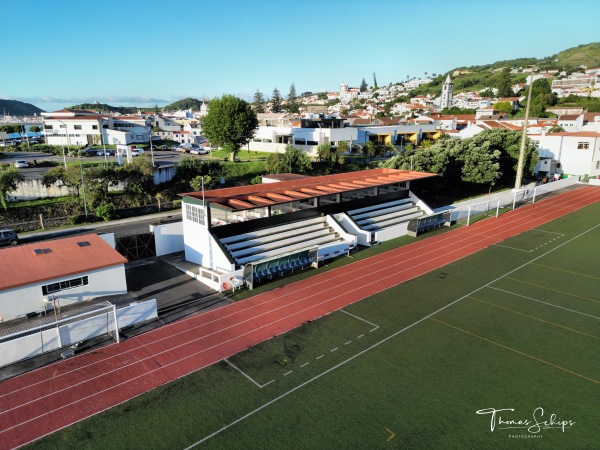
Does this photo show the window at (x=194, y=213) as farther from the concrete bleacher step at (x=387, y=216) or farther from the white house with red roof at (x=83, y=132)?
the white house with red roof at (x=83, y=132)

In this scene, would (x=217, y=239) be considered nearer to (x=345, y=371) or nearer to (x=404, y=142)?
(x=345, y=371)

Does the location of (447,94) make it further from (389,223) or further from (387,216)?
(389,223)

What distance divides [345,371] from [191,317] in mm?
6736

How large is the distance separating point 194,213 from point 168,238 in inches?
121

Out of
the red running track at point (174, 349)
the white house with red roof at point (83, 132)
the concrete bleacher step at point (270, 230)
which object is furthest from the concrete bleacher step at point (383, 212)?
the white house with red roof at point (83, 132)

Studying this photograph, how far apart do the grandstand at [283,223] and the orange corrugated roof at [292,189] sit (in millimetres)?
51

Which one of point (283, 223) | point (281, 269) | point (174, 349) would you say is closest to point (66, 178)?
point (283, 223)

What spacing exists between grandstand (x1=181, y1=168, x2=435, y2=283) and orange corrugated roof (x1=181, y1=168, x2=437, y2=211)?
5cm

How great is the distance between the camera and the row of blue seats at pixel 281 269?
18969mm

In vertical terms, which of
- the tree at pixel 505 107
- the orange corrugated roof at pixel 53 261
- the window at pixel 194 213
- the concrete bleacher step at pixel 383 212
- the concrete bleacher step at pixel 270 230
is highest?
the tree at pixel 505 107

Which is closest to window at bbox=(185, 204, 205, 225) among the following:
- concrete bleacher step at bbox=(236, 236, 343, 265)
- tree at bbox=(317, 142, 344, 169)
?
concrete bleacher step at bbox=(236, 236, 343, 265)

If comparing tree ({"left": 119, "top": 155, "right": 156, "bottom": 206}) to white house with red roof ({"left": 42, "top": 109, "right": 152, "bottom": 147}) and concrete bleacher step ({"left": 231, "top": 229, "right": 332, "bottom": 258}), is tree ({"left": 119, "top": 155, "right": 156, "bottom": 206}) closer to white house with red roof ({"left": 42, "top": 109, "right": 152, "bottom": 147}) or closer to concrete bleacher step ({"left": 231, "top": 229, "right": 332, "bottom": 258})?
concrete bleacher step ({"left": 231, "top": 229, "right": 332, "bottom": 258})

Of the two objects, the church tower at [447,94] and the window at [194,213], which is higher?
the church tower at [447,94]

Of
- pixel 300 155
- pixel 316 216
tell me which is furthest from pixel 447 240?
pixel 300 155
